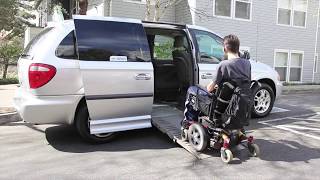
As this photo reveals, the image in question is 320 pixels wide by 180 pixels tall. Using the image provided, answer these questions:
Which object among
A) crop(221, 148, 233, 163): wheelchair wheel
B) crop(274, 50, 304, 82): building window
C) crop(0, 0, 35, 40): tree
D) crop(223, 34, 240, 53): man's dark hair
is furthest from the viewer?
crop(0, 0, 35, 40): tree

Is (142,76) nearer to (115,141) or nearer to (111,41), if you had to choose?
(111,41)

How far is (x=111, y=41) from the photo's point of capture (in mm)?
6004

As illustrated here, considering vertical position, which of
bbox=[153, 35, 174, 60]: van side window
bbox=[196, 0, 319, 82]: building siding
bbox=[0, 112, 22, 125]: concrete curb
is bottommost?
bbox=[0, 112, 22, 125]: concrete curb

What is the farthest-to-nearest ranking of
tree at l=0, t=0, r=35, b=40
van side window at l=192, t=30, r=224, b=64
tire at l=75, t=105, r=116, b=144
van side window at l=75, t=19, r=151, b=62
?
tree at l=0, t=0, r=35, b=40
van side window at l=192, t=30, r=224, b=64
tire at l=75, t=105, r=116, b=144
van side window at l=75, t=19, r=151, b=62

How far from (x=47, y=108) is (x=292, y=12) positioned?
15.9 m

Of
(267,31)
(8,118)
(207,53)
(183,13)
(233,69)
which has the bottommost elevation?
(8,118)

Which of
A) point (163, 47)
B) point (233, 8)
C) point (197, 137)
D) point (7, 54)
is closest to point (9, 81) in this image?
point (7, 54)

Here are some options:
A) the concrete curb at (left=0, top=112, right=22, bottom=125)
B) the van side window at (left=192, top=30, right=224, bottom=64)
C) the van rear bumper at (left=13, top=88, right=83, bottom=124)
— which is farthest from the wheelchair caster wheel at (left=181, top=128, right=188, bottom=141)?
the concrete curb at (left=0, top=112, right=22, bottom=125)

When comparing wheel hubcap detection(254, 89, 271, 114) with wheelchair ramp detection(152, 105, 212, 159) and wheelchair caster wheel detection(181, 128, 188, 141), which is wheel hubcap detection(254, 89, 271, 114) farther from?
wheelchair caster wheel detection(181, 128, 188, 141)

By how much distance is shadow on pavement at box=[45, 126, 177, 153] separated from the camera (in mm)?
Result: 5922

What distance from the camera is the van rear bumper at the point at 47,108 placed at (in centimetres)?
552

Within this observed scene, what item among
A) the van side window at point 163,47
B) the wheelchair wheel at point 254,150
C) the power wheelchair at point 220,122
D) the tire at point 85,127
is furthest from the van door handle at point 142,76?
the wheelchair wheel at point 254,150

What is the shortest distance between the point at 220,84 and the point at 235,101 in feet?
1.08

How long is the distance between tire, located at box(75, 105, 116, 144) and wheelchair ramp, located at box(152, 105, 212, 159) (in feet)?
3.14
